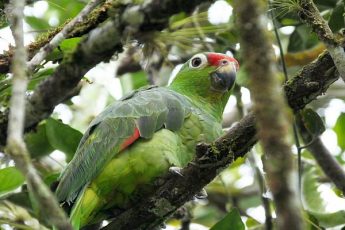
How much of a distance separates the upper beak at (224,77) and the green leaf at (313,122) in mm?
497

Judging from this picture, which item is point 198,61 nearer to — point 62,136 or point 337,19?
point 337,19

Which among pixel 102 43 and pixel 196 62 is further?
pixel 196 62

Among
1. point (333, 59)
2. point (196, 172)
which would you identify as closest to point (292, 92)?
point (333, 59)

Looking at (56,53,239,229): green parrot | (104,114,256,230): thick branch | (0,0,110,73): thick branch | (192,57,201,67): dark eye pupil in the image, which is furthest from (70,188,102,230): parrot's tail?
(192,57,201,67): dark eye pupil

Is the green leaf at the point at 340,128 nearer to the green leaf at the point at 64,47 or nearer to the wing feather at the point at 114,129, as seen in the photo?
the wing feather at the point at 114,129

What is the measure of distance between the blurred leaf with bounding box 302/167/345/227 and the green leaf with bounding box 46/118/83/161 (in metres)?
1.41

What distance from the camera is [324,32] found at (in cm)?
257

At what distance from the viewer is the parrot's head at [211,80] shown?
3.76 metres

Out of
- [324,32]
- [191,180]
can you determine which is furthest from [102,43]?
[324,32]

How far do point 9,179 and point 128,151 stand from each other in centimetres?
60

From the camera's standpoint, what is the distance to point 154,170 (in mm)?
3039

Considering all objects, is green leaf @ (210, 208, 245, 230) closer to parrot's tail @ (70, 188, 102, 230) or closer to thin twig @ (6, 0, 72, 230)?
parrot's tail @ (70, 188, 102, 230)

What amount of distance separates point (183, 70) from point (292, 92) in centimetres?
158

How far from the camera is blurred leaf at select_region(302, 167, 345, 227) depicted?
3.60m
